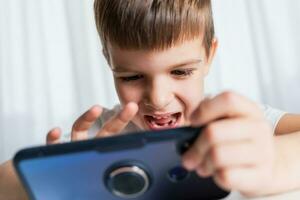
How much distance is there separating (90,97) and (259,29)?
0.45m

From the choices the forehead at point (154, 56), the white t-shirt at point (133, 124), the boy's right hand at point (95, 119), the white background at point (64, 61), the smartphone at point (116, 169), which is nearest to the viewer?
the smartphone at point (116, 169)

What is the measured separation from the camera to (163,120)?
2.24ft

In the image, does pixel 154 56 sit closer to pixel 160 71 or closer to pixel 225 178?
pixel 160 71

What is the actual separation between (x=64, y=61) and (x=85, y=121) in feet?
2.13

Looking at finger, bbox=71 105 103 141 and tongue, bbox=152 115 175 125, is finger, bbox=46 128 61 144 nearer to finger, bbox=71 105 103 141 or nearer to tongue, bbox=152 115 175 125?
finger, bbox=71 105 103 141

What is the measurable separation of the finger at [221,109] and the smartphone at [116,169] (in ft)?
0.07

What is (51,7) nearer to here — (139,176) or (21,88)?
(21,88)

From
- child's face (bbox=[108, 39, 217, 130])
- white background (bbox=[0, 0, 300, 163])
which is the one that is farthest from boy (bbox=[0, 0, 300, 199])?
white background (bbox=[0, 0, 300, 163])

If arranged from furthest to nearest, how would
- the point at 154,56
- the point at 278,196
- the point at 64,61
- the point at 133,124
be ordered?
the point at 64,61 → the point at 133,124 → the point at 154,56 → the point at 278,196

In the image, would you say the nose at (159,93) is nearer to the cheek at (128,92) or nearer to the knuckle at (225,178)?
the cheek at (128,92)

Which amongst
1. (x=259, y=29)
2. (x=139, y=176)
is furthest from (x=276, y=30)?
(x=139, y=176)

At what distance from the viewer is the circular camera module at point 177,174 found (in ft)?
1.23

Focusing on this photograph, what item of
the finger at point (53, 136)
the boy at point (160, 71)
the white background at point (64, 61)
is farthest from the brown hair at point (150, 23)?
the white background at point (64, 61)

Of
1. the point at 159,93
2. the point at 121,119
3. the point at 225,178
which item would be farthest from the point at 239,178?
the point at 159,93
